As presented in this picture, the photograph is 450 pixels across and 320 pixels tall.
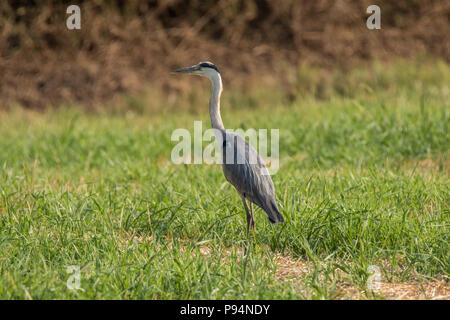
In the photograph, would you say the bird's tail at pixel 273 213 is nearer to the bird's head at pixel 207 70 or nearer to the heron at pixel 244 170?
the heron at pixel 244 170

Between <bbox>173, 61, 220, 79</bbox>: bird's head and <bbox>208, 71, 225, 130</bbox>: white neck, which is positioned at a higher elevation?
<bbox>173, 61, 220, 79</bbox>: bird's head

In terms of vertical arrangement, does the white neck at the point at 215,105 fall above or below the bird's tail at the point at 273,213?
above

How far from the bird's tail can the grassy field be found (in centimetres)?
13

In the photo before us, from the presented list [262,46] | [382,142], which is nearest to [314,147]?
[382,142]

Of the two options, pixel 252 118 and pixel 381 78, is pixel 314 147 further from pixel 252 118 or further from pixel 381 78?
pixel 381 78

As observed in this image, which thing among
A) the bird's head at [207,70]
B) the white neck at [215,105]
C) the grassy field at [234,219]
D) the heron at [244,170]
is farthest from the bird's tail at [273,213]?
the bird's head at [207,70]

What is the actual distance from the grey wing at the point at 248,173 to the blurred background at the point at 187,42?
6.67 meters

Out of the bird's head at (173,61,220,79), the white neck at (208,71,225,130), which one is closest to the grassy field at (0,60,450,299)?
the white neck at (208,71,225,130)

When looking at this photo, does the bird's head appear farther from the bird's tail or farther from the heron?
the bird's tail

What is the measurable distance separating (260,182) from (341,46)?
973 centimetres

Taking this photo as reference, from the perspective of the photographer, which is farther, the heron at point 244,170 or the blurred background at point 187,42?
the blurred background at point 187,42

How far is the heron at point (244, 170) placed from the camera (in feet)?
14.4

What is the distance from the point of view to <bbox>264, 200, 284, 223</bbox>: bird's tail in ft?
13.8
